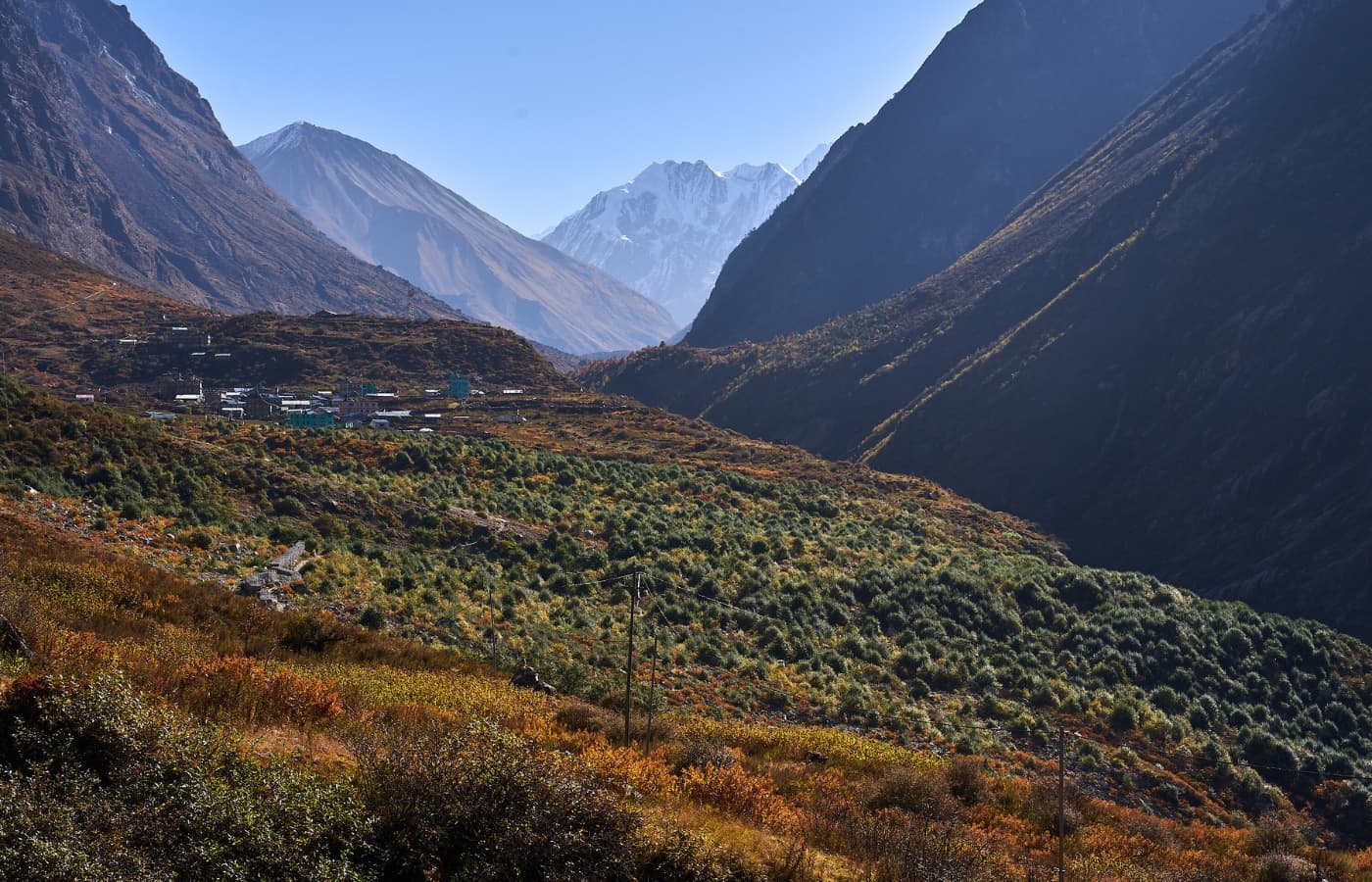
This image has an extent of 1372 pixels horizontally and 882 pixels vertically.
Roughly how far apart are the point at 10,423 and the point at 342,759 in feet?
90.7

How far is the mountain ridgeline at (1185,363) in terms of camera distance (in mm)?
56438

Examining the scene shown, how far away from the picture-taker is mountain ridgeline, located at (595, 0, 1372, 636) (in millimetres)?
56438

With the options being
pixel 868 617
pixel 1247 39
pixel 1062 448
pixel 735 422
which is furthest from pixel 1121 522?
pixel 1247 39

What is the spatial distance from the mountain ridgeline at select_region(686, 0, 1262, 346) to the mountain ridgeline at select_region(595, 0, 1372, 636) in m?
55.7

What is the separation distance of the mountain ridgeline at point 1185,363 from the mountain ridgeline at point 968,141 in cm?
5572

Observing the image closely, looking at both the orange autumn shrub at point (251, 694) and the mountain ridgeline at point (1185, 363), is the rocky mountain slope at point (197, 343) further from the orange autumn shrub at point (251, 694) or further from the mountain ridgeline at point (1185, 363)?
the orange autumn shrub at point (251, 694)

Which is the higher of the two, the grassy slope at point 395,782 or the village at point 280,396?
the village at point 280,396

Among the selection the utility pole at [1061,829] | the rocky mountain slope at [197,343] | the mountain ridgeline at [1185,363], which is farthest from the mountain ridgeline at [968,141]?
the utility pole at [1061,829]

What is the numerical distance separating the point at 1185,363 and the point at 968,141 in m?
124

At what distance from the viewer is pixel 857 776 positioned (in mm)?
14789

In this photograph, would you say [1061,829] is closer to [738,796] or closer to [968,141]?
[738,796]

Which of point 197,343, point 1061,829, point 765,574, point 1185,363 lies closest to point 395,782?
point 1061,829

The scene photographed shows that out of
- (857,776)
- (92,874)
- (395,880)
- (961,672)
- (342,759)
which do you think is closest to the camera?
(92,874)

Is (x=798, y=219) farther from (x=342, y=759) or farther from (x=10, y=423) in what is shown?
(x=342, y=759)
